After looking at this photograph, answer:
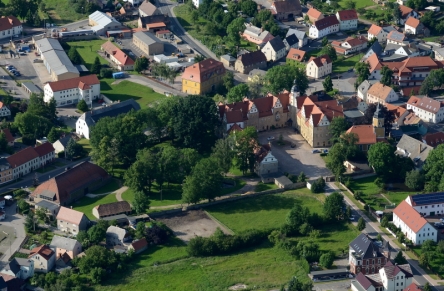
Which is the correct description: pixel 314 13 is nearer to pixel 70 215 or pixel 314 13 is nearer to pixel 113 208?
pixel 113 208

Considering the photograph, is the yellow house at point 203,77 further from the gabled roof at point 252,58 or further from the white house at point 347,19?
the white house at point 347,19

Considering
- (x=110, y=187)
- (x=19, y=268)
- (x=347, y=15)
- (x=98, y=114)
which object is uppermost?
(x=98, y=114)

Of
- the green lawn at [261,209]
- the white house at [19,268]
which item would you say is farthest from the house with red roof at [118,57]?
the white house at [19,268]

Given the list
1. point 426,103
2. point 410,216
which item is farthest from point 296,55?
point 410,216

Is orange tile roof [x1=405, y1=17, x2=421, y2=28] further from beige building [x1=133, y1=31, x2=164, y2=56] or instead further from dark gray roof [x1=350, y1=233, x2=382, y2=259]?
dark gray roof [x1=350, y1=233, x2=382, y2=259]

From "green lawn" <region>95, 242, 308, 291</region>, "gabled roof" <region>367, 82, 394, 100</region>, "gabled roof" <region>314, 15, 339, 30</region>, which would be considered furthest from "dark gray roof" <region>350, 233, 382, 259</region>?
"gabled roof" <region>314, 15, 339, 30</region>

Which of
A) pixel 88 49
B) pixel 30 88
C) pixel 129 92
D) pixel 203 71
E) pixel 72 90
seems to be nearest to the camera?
pixel 72 90
